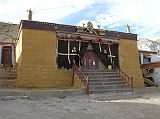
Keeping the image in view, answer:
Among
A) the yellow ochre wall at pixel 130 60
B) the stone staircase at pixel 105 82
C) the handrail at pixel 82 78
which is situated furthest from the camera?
the yellow ochre wall at pixel 130 60

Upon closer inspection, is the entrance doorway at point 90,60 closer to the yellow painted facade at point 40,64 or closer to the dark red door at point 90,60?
the dark red door at point 90,60

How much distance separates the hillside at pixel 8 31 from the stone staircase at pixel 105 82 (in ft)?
74.3

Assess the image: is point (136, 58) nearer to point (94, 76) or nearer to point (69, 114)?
point (94, 76)

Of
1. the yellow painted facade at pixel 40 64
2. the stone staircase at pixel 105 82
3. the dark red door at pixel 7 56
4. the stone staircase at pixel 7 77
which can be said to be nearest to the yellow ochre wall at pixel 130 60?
the stone staircase at pixel 105 82

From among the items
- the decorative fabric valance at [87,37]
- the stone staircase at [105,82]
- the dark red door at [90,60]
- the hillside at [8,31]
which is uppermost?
the hillside at [8,31]

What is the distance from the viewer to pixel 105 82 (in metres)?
17.4

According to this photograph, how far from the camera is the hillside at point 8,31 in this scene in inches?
1517

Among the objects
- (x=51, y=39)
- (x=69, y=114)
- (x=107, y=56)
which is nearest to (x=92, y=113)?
(x=69, y=114)

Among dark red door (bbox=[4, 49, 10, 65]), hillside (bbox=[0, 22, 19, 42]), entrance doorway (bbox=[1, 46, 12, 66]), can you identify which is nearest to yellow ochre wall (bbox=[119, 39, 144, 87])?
entrance doorway (bbox=[1, 46, 12, 66])

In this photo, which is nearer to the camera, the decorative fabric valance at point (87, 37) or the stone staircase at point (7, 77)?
the stone staircase at point (7, 77)

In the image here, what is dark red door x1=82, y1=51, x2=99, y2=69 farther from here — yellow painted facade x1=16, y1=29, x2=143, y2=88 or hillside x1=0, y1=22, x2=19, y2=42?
hillside x1=0, y1=22, x2=19, y2=42

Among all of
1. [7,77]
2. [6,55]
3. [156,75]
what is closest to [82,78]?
[7,77]

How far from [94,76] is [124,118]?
9340mm

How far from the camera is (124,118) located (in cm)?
888
